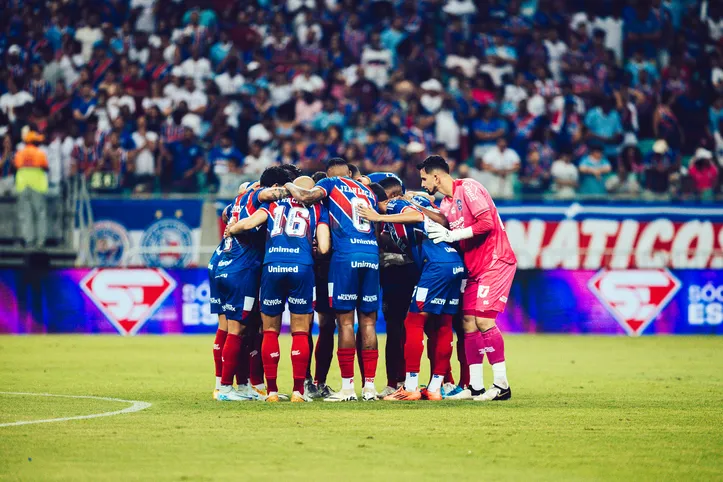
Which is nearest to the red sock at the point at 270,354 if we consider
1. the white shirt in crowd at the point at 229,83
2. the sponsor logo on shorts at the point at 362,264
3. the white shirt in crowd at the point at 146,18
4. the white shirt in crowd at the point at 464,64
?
the sponsor logo on shorts at the point at 362,264

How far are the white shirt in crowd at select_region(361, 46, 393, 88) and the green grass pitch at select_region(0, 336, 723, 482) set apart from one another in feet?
38.3

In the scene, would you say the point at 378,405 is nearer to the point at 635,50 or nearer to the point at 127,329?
the point at 127,329

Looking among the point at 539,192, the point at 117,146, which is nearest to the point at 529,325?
the point at 539,192

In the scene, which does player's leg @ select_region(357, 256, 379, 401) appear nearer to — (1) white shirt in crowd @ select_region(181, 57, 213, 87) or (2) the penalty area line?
(2) the penalty area line

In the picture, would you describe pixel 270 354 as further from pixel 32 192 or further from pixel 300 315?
pixel 32 192

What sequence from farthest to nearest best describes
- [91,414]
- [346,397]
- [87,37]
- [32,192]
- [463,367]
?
[87,37] < [32,192] < [463,367] < [346,397] < [91,414]

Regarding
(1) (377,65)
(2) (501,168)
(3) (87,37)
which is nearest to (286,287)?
(2) (501,168)

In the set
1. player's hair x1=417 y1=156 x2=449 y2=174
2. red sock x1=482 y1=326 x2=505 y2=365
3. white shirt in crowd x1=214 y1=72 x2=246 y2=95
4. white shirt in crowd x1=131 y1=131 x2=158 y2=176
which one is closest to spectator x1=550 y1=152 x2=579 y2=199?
white shirt in crowd x1=214 y1=72 x2=246 y2=95

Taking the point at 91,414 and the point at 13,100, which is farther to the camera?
the point at 13,100

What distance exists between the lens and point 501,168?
23.3m

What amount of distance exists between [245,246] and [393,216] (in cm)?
155

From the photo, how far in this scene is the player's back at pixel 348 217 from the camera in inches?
464

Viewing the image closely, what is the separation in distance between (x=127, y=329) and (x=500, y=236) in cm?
1094

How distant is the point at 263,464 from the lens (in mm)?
7809
